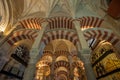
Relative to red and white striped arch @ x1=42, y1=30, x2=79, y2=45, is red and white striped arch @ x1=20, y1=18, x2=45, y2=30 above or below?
above

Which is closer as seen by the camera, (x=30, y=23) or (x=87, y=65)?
(x=87, y=65)

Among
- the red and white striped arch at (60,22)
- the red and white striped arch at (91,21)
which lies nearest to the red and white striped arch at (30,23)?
the red and white striped arch at (60,22)

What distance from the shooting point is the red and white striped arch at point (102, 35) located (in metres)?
5.61

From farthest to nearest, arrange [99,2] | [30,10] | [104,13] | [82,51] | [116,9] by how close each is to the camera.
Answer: [30,10] → [99,2] → [104,13] → [116,9] → [82,51]

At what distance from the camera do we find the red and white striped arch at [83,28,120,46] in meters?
5.61

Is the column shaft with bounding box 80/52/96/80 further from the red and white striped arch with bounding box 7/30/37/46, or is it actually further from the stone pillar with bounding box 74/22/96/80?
the red and white striped arch with bounding box 7/30/37/46

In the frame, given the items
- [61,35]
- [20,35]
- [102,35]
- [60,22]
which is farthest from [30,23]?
[102,35]

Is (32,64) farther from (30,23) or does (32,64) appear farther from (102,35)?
(102,35)

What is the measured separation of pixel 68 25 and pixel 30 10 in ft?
8.57

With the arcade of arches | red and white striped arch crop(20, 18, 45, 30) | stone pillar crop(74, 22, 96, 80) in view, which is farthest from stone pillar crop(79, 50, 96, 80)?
red and white striped arch crop(20, 18, 45, 30)

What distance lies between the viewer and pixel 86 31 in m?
5.90

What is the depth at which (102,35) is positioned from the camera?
587 centimetres

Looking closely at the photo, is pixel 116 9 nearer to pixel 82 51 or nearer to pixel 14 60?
pixel 82 51

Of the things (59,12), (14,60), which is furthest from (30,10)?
(14,60)
